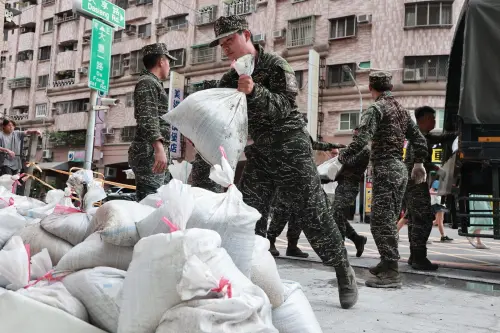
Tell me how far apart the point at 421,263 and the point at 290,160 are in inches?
112

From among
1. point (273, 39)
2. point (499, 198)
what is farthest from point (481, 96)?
point (273, 39)

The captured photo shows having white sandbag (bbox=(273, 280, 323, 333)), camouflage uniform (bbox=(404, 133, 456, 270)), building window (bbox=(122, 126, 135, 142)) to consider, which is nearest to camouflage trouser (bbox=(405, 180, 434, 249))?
camouflage uniform (bbox=(404, 133, 456, 270))

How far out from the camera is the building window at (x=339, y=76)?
2456cm

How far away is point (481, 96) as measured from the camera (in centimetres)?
495

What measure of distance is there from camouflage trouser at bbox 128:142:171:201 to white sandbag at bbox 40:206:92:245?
1.11 meters

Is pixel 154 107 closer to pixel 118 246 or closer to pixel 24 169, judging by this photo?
pixel 118 246

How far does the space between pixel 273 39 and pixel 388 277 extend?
2393 centimetres

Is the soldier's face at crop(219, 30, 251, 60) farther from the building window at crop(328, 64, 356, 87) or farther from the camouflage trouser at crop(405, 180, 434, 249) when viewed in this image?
the building window at crop(328, 64, 356, 87)

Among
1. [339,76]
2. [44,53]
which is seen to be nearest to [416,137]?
[339,76]

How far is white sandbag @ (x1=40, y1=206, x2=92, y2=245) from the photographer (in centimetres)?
259

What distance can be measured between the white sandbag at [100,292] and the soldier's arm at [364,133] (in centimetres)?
269

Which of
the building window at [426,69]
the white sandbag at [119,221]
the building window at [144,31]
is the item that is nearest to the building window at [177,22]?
the building window at [144,31]

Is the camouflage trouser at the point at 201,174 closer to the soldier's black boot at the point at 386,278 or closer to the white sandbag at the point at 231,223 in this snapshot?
the soldier's black boot at the point at 386,278

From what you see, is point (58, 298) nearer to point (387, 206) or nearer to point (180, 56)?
point (387, 206)
